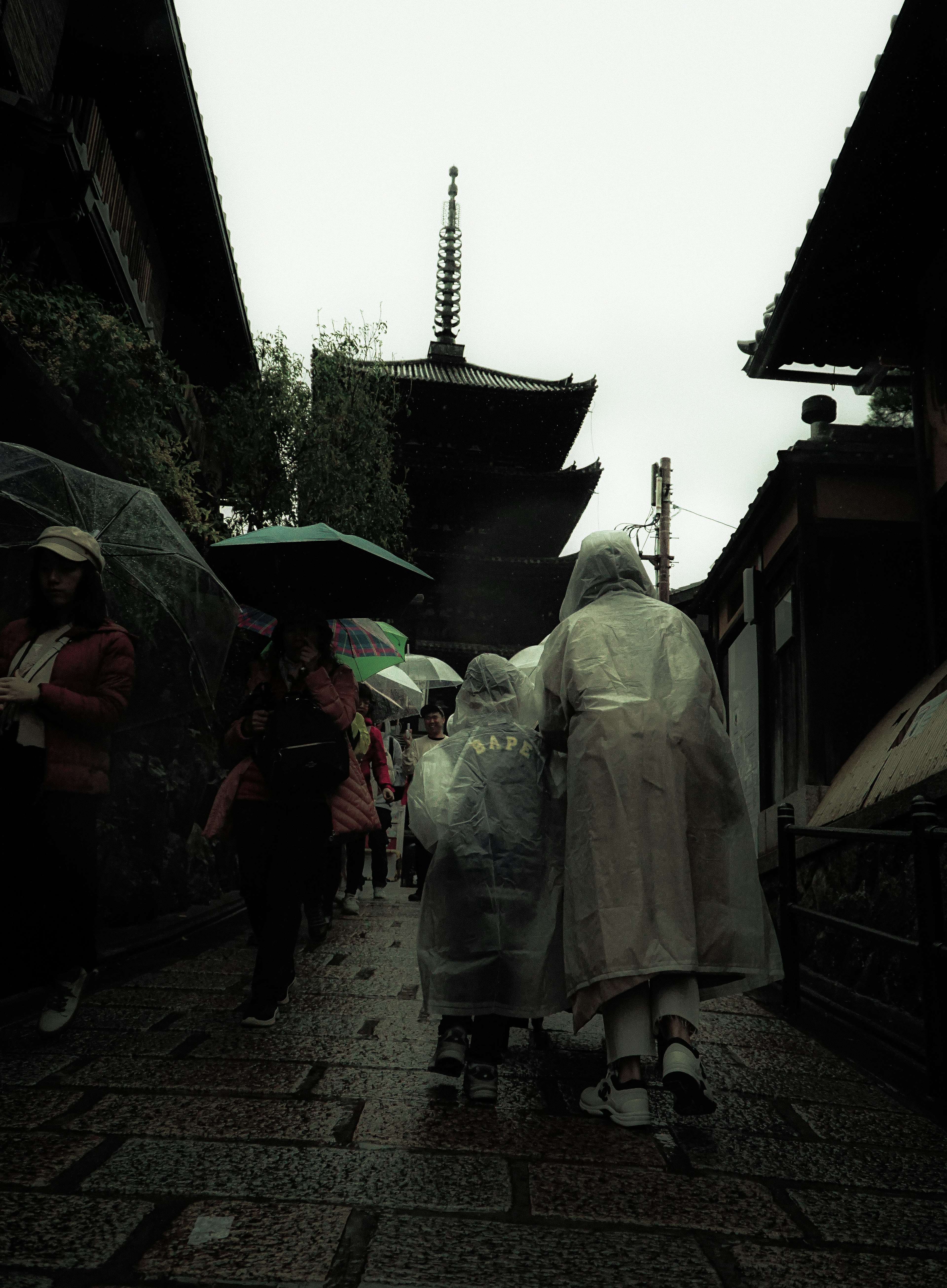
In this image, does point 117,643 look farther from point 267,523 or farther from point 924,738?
point 267,523

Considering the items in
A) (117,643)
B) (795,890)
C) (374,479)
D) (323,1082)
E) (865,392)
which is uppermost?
(374,479)

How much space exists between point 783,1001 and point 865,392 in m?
6.15

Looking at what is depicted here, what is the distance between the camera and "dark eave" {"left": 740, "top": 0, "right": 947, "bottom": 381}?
19.0 feet

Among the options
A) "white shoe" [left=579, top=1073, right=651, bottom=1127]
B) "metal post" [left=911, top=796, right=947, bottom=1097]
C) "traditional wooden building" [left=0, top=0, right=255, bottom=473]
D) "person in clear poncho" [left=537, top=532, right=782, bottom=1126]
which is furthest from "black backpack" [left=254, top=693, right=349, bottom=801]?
"traditional wooden building" [left=0, top=0, right=255, bottom=473]

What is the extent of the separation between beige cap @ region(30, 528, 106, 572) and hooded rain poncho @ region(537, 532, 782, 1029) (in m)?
1.87

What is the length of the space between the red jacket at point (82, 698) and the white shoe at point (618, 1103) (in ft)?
7.04

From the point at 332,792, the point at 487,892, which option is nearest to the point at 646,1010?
the point at 487,892

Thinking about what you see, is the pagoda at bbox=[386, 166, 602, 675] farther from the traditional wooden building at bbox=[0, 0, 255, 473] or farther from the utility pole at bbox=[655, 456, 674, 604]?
the traditional wooden building at bbox=[0, 0, 255, 473]

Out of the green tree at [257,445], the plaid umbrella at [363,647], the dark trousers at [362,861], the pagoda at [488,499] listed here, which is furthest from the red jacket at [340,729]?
the pagoda at [488,499]

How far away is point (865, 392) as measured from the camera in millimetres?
9414

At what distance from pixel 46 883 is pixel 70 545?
1.28m

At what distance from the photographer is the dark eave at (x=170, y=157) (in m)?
10.5

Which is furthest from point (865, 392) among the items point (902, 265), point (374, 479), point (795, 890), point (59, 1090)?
point (374, 479)

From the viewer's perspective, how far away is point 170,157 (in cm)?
1257
